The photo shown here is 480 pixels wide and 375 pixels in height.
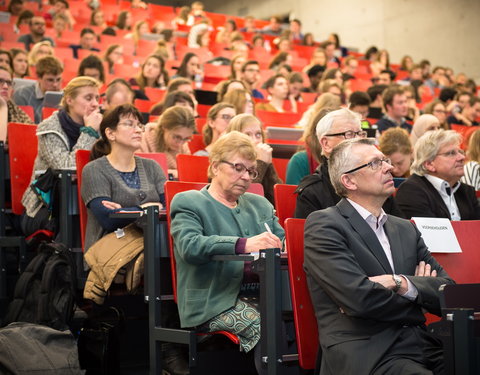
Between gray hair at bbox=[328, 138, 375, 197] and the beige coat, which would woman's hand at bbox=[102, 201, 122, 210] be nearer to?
the beige coat

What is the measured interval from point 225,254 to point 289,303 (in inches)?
11.3

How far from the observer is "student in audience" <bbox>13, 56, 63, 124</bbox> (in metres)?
5.69

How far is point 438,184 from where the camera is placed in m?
3.58

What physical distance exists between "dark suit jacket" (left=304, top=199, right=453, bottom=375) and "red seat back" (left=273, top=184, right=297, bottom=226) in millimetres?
702

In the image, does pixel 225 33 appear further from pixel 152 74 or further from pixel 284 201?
pixel 284 201

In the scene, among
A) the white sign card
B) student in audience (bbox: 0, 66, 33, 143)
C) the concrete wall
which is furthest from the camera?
the concrete wall

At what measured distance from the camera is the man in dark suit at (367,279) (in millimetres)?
2230

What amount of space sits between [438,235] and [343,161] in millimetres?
550

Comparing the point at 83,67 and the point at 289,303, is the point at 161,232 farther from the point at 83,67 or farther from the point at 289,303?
the point at 83,67

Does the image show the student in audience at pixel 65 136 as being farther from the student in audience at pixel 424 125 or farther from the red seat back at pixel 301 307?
the student in audience at pixel 424 125

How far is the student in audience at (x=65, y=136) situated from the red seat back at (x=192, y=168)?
541 mm

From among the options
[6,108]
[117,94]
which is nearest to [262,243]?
[6,108]

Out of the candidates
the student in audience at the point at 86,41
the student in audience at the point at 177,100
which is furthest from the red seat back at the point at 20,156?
the student in audience at the point at 86,41

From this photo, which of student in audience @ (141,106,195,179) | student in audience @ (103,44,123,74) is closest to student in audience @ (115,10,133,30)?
student in audience @ (103,44,123,74)
